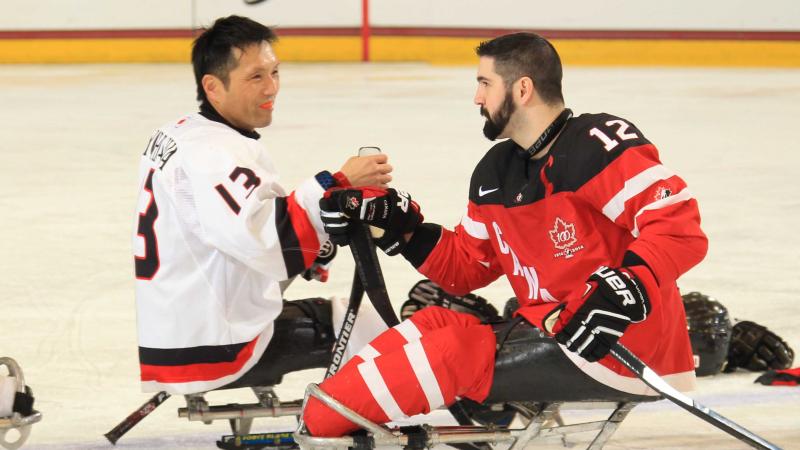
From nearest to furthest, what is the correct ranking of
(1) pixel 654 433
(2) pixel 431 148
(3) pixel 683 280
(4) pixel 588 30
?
(1) pixel 654 433, (3) pixel 683 280, (2) pixel 431 148, (4) pixel 588 30

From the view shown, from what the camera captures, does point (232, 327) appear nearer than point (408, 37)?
Yes

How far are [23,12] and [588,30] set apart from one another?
6547mm

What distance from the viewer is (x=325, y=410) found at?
2.57m

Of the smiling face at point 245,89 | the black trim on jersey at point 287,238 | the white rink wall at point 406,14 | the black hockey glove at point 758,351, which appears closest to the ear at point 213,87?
the smiling face at point 245,89

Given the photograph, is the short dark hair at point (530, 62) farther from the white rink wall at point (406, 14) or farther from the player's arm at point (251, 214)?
the white rink wall at point (406, 14)

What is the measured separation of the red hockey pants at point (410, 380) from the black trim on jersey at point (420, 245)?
A: 424mm

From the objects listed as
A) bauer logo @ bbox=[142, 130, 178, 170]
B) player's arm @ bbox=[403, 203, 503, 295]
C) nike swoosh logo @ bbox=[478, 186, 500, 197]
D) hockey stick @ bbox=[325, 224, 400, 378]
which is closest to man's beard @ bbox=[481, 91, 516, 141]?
nike swoosh logo @ bbox=[478, 186, 500, 197]

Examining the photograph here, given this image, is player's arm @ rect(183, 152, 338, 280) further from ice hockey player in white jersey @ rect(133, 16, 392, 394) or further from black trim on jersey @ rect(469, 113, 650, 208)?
black trim on jersey @ rect(469, 113, 650, 208)

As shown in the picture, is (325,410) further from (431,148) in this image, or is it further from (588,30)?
(588,30)

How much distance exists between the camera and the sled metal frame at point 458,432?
2.52 meters

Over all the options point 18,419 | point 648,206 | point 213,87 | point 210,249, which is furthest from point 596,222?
point 18,419

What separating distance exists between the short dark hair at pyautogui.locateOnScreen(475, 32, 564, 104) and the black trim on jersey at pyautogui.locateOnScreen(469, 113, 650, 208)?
0.10 meters

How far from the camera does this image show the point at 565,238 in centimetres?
275

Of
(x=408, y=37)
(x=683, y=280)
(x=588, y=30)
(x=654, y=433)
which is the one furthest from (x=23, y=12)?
(x=654, y=433)
